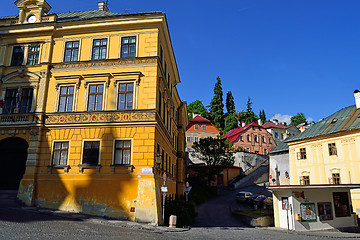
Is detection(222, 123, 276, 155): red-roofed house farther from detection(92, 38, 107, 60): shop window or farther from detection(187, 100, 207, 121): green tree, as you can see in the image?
detection(92, 38, 107, 60): shop window

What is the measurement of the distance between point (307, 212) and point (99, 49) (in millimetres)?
18162

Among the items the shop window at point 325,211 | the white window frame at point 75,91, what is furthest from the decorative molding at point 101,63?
the shop window at point 325,211

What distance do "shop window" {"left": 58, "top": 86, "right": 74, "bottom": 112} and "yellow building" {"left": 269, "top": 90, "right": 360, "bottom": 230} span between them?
1494cm

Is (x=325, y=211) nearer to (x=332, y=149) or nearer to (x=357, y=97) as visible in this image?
(x=332, y=149)

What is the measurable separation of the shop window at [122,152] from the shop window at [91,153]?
50.8 inches

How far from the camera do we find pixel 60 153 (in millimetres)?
19203

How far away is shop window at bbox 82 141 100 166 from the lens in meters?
18.5

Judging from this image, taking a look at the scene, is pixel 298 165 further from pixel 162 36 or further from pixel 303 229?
pixel 162 36

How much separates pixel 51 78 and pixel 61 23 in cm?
415

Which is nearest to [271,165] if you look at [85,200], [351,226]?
[351,226]

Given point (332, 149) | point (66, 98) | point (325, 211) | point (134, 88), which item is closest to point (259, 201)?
point (332, 149)

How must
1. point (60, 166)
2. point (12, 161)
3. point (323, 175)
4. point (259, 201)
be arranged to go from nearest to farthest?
point (60, 166) → point (12, 161) → point (323, 175) → point (259, 201)

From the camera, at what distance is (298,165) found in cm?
3425

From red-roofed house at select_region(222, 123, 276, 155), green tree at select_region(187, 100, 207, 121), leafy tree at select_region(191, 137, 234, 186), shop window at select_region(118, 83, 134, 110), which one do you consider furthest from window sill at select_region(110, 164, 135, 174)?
green tree at select_region(187, 100, 207, 121)
